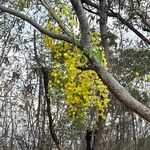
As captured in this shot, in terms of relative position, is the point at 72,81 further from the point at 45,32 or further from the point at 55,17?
the point at 55,17

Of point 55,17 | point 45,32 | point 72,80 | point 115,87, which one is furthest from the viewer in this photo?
point 72,80

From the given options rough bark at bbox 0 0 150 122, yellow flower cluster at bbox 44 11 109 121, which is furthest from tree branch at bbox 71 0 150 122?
yellow flower cluster at bbox 44 11 109 121

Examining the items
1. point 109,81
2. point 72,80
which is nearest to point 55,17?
point 109,81

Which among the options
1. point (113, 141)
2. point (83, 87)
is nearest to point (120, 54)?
point (113, 141)

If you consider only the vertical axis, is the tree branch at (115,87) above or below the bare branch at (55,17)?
below

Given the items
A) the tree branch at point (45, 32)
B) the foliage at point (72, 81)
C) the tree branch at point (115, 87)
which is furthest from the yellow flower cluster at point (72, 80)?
the tree branch at point (115, 87)

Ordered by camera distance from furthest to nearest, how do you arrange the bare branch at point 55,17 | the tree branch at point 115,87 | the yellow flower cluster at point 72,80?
1. the yellow flower cluster at point 72,80
2. the bare branch at point 55,17
3. the tree branch at point 115,87

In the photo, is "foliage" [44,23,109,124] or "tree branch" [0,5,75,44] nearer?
"tree branch" [0,5,75,44]

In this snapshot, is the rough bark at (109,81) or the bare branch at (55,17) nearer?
the rough bark at (109,81)

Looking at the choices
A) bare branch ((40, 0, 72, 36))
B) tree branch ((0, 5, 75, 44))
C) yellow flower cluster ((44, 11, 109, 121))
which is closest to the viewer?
bare branch ((40, 0, 72, 36))

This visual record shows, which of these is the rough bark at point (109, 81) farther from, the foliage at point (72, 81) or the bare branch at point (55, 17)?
the foliage at point (72, 81)

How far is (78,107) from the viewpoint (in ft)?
22.1

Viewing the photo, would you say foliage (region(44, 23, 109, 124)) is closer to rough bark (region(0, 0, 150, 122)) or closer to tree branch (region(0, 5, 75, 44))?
tree branch (region(0, 5, 75, 44))

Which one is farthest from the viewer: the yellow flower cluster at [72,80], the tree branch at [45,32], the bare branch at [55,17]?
the yellow flower cluster at [72,80]
